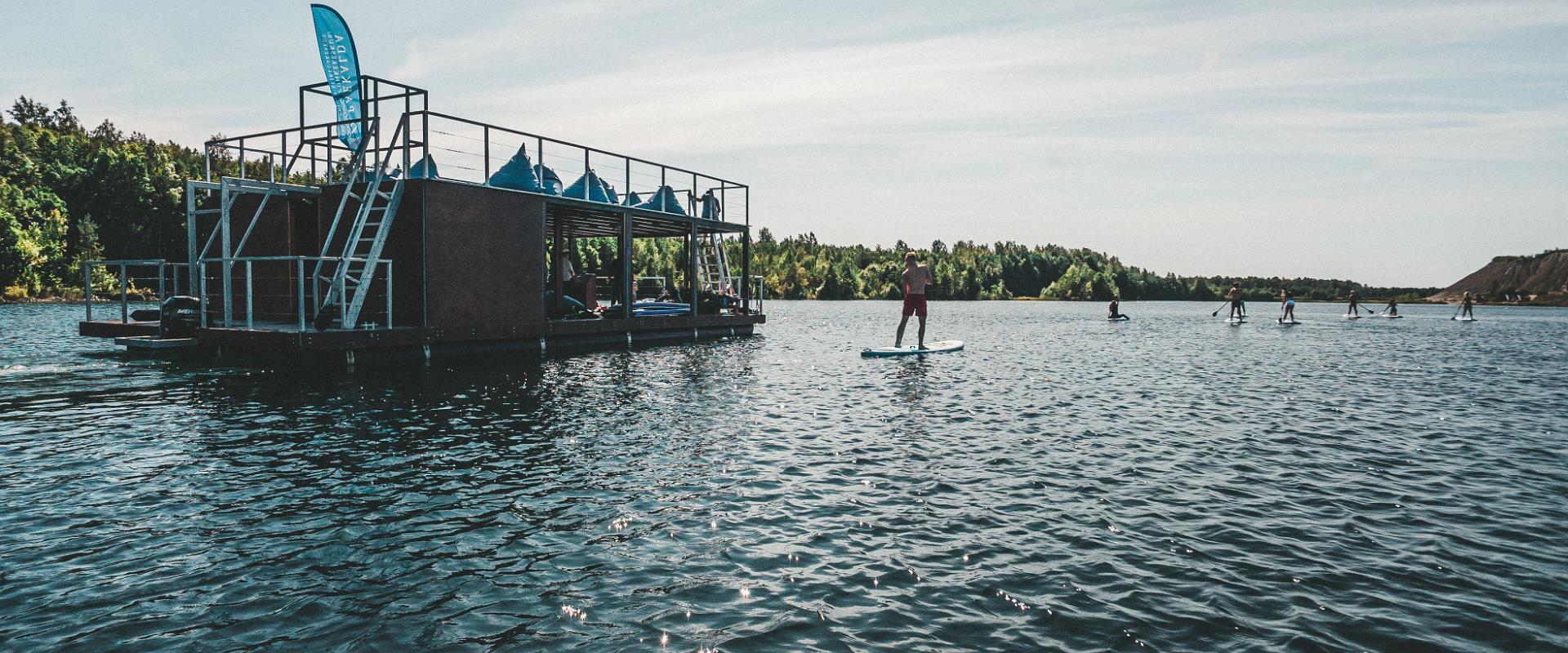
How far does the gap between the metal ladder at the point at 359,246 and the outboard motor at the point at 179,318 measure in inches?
114

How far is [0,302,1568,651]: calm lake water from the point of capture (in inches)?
205

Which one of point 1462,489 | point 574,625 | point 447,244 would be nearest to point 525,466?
point 574,625

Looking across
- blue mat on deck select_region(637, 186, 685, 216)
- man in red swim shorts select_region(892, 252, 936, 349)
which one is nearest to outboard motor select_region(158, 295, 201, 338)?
blue mat on deck select_region(637, 186, 685, 216)

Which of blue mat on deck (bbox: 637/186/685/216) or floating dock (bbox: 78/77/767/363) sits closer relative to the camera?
floating dock (bbox: 78/77/767/363)

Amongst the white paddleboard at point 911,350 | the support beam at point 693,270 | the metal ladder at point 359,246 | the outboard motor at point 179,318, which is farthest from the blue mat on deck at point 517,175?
the white paddleboard at point 911,350

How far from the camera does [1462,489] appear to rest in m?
9.15

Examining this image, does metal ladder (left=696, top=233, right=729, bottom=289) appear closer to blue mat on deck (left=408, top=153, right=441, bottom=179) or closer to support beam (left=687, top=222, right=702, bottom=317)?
support beam (left=687, top=222, right=702, bottom=317)

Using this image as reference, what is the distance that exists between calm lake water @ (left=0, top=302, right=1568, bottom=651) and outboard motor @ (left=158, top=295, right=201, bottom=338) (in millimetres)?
3718

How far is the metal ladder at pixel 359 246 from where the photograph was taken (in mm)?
18828

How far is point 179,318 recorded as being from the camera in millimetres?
20359

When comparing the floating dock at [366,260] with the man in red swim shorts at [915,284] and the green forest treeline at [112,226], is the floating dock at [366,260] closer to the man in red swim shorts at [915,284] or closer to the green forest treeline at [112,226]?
the man in red swim shorts at [915,284]

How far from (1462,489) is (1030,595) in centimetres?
666

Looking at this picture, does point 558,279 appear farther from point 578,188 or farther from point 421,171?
point 421,171

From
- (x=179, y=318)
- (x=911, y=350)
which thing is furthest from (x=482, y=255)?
(x=911, y=350)
